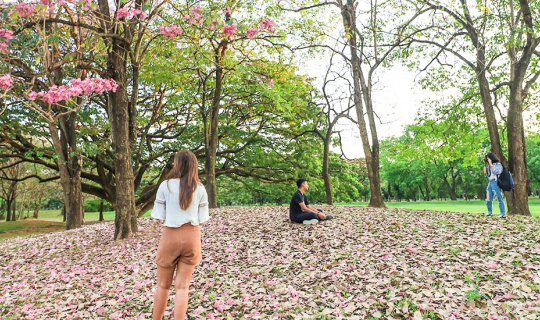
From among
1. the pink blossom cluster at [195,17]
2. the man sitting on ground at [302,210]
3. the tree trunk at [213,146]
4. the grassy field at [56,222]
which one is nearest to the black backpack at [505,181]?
the man sitting on ground at [302,210]

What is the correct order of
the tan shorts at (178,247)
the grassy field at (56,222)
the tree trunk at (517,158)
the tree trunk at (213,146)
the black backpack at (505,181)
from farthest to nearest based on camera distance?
the grassy field at (56,222) < the tree trunk at (213,146) < the tree trunk at (517,158) < the black backpack at (505,181) < the tan shorts at (178,247)

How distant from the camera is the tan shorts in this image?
14.0 feet

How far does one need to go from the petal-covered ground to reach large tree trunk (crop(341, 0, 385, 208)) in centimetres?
476

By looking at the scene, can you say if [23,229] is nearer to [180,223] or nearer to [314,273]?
[314,273]

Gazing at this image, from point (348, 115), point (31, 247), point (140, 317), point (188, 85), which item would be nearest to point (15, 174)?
point (188, 85)

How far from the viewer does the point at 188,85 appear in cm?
1792

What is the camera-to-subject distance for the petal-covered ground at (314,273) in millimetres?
5141

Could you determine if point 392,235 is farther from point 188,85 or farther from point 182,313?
point 188,85

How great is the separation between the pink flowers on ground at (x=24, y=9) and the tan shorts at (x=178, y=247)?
556 cm

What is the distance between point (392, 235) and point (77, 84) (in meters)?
8.24

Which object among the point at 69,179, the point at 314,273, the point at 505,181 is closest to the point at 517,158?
the point at 505,181

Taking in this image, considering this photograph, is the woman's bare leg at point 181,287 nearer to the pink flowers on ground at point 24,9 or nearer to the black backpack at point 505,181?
the pink flowers on ground at point 24,9

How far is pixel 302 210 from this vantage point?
10375 millimetres

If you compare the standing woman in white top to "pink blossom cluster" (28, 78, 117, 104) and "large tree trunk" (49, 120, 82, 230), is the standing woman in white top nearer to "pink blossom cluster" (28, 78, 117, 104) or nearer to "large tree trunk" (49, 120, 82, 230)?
"pink blossom cluster" (28, 78, 117, 104)
